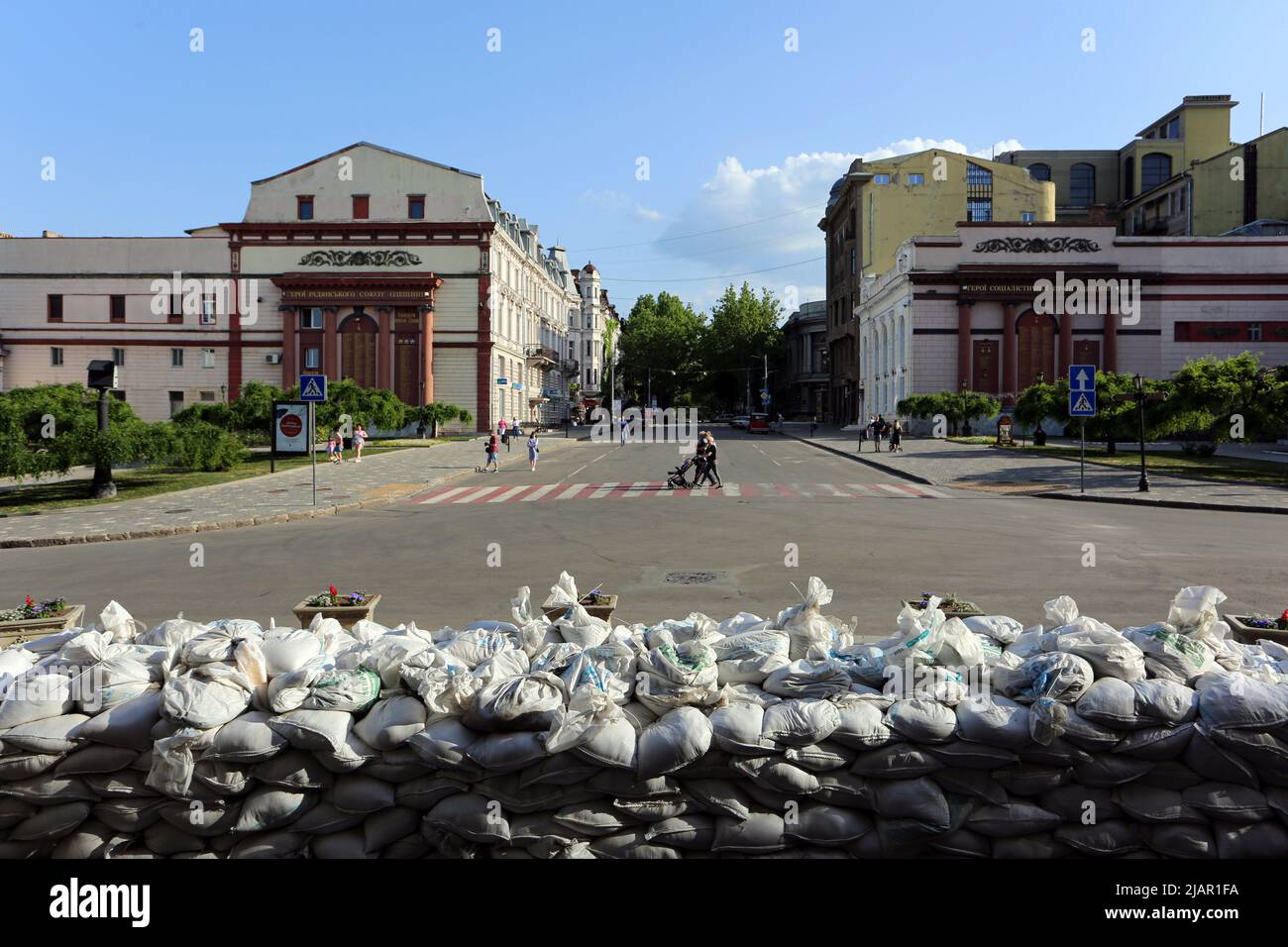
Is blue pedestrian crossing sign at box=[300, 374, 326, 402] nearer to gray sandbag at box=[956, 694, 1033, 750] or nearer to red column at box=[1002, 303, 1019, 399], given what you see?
gray sandbag at box=[956, 694, 1033, 750]

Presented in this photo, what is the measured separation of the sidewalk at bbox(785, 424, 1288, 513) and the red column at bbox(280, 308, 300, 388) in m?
35.6

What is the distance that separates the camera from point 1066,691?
3.79m

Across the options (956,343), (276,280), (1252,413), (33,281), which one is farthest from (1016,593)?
(33,281)

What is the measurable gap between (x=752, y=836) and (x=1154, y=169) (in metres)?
88.6

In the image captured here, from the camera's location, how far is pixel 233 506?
1969 cm

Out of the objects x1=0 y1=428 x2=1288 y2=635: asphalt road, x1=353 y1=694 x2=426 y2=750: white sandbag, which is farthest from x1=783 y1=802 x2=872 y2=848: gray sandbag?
x1=0 y1=428 x2=1288 y2=635: asphalt road

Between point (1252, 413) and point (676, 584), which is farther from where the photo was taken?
point (1252, 413)

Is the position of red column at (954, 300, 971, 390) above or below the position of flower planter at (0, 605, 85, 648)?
above

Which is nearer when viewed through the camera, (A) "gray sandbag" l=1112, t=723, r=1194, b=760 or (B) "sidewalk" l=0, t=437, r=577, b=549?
→ (A) "gray sandbag" l=1112, t=723, r=1194, b=760

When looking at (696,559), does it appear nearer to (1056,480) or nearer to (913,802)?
(913,802)

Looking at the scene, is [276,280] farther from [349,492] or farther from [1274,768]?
[1274,768]

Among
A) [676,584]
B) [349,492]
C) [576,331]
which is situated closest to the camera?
[676,584]

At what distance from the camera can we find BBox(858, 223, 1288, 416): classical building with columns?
178 ft
